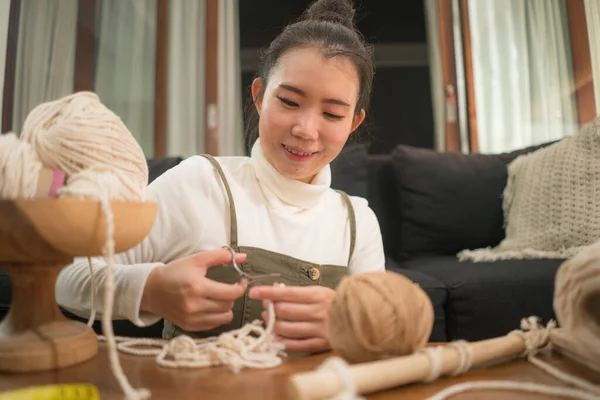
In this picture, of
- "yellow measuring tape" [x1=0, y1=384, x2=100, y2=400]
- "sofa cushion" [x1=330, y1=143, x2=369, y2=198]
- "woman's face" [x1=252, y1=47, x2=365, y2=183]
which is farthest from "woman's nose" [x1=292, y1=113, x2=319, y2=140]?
"sofa cushion" [x1=330, y1=143, x2=369, y2=198]

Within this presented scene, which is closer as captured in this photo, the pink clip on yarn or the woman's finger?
the pink clip on yarn

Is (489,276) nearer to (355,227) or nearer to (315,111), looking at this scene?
(355,227)

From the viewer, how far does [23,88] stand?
2.32m

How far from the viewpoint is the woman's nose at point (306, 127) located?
79cm

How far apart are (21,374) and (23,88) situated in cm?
235

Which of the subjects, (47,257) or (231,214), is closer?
(47,257)

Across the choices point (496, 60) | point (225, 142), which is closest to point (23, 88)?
point (225, 142)

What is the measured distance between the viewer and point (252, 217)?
2.77ft

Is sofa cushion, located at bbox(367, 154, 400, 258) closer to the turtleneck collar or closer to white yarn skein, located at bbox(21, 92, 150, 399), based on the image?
the turtleneck collar

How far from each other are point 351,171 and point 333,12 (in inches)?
28.1

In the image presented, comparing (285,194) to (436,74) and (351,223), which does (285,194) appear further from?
(436,74)

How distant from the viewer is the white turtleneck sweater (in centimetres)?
81

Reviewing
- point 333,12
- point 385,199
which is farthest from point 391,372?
point 385,199

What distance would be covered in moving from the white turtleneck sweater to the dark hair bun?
1.26ft
